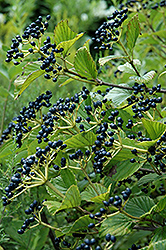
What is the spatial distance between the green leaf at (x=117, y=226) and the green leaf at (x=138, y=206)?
0.13ft

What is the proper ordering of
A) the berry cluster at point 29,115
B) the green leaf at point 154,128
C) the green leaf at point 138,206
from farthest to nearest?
the berry cluster at point 29,115, the green leaf at point 138,206, the green leaf at point 154,128

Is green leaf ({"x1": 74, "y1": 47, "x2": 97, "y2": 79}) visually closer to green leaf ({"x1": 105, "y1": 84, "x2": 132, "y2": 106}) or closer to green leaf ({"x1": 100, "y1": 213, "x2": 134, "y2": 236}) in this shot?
green leaf ({"x1": 105, "y1": 84, "x2": 132, "y2": 106})

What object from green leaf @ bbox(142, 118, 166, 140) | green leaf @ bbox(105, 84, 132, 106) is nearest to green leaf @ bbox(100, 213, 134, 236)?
green leaf @ bbox(142, 118, 166, 140)

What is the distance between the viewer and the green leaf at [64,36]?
0.77 meters

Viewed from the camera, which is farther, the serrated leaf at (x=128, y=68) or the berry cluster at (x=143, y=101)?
the serrated leaf at (x=128, y=68)

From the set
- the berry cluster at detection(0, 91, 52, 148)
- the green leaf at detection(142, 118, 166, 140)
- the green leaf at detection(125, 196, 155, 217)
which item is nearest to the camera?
the green leaf at detection(142, 118, 166, 140)

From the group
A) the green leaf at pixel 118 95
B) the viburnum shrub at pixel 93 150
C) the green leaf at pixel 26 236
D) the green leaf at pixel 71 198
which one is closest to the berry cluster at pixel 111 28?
the viburnum shrub at pixel 93 150

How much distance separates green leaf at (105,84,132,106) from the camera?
0.80m

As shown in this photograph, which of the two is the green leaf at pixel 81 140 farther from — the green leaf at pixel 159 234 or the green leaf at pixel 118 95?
the green leaf at pixel 159 234

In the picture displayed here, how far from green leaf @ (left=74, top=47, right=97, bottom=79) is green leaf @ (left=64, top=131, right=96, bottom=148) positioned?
0.64 feet

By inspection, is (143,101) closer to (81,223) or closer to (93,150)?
(93,150)

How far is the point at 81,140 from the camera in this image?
28.1 inches

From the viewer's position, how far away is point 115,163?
0.77 meters

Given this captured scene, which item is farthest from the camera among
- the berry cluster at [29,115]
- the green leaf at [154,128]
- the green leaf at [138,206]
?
the berry cluster at [29,115]
